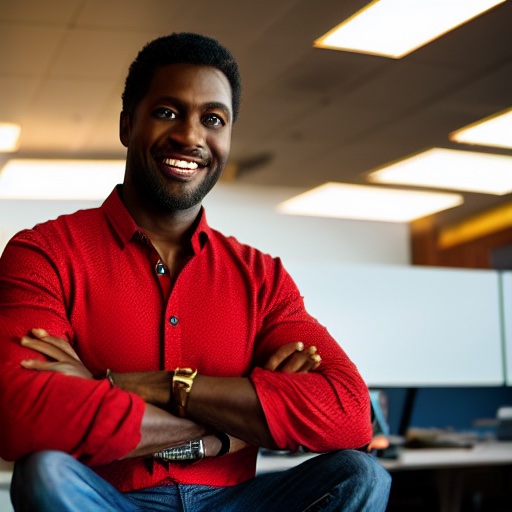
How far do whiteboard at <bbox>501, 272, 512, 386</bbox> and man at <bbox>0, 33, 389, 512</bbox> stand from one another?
206 centimetres

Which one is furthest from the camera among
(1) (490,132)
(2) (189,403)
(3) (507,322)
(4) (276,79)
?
(1) (490,132)

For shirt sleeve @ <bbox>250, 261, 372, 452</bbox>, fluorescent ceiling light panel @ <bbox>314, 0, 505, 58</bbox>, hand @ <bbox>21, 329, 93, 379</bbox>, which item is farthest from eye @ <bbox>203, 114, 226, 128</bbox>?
fluorescent ceiling light panel @ <bbox>314, 0, 505, 58</bbox>

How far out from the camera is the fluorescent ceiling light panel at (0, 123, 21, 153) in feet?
17.9

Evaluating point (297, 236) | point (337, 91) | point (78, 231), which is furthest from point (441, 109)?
point (78, 231)

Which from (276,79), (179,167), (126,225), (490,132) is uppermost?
(276,79)

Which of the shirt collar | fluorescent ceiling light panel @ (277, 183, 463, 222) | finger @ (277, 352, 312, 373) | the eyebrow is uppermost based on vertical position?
fluorescent ceiling light panel @ (277, 183, 463, 222)

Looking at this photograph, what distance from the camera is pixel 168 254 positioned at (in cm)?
178

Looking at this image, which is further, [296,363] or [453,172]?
[453,172]

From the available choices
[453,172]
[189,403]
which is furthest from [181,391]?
[453,172]

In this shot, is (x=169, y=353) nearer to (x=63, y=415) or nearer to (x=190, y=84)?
(x=63, y=415)

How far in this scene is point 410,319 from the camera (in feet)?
11.3

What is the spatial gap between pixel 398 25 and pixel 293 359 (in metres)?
2.75

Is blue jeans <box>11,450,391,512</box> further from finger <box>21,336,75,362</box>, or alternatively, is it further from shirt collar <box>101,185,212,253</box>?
shirt collar <box>101,185,212,253</box>

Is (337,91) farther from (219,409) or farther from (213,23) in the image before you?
(219,409)
